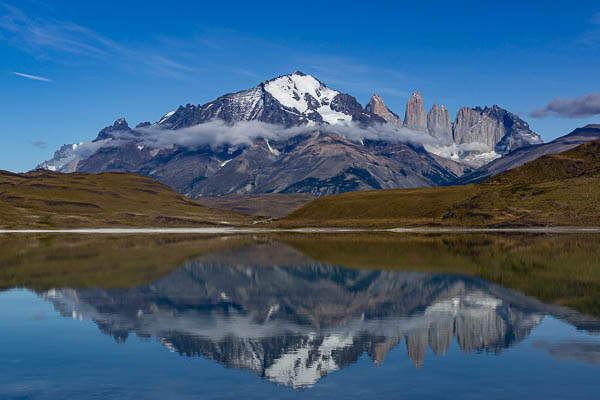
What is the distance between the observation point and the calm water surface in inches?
1051

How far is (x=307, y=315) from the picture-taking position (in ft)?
146

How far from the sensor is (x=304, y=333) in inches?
1483

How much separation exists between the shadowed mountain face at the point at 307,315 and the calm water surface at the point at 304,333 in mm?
157

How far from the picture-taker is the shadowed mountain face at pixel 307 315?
32.7 meters

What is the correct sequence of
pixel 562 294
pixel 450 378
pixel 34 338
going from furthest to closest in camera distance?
pixel 562 294 < pixel 34 338 < pixel 450 378

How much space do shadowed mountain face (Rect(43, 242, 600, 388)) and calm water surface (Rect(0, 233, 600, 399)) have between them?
157 millimetres

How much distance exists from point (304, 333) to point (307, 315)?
6.91m

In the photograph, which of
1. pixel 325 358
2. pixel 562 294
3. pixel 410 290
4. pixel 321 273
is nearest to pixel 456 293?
pixel 410 290

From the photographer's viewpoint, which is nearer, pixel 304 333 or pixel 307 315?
pixel 304 333

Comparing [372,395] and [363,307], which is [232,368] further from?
[363,307]

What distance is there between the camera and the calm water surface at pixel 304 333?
26688mm

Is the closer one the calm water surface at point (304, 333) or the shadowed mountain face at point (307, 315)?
the calm water surface at point (304, 333)

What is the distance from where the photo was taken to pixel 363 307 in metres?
47.9

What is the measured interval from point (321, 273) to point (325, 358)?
42.3 meters
